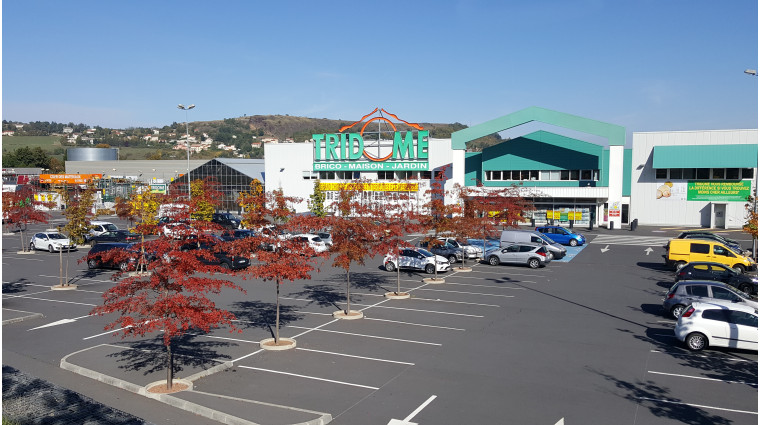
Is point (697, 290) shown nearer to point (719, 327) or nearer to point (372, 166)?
point (719, 327)

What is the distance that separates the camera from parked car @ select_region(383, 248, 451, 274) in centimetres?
2969

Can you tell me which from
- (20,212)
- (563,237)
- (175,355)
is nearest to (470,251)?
(563,237)

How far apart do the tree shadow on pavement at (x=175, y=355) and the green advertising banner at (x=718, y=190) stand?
4947 centimetres

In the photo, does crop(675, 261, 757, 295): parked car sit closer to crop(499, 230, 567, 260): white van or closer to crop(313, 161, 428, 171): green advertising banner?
crop(499, 230, 567, 260): white van

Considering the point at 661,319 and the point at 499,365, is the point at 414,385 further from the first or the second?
the point at 661,319

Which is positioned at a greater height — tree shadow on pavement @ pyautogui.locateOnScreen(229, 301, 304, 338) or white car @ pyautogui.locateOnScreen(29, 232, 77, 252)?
white car @ pyautogui.locateOnScreen(29, 232, 77, 252)

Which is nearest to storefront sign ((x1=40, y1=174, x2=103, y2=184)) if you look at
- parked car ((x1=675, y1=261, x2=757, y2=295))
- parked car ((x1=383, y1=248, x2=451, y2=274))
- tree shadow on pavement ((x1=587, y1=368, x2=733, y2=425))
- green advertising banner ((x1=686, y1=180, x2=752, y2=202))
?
parked car ((x1=383, y1=248, x2=451, y2=274))

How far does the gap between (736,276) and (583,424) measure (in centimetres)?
1756

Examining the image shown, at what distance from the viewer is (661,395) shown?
1265 centimetres

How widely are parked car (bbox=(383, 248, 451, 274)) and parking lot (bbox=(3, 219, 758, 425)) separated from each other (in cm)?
407

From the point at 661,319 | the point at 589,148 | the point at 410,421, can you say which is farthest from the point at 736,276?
the point at 589,148

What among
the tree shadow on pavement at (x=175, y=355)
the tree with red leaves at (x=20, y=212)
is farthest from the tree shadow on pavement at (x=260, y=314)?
the tree with red leaves at (x=20, y=212)

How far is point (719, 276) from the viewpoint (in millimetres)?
24578

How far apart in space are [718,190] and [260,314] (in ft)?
155
